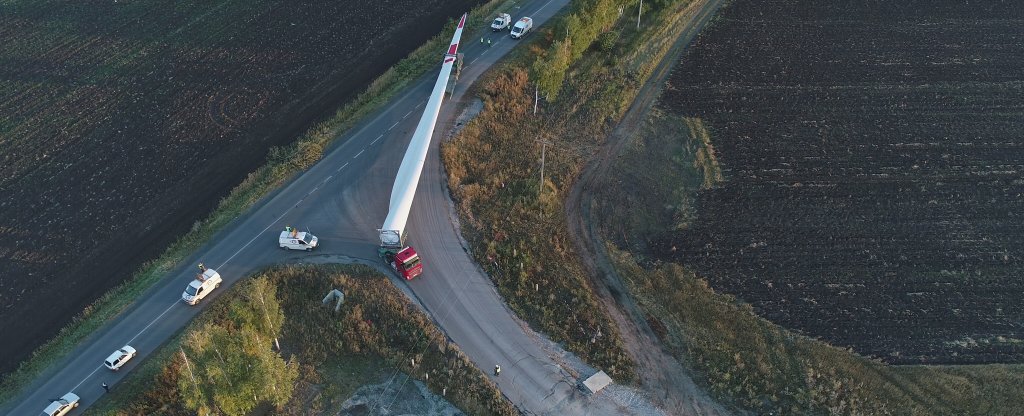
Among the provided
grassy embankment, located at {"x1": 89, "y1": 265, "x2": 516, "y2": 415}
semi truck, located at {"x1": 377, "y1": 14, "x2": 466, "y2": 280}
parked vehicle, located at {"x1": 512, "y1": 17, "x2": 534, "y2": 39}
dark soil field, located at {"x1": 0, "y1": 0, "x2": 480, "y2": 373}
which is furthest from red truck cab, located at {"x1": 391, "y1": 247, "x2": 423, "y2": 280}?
parked vehicle, located at {"x1": 512, "y1": 17, "x2": 534, "y2": 39}

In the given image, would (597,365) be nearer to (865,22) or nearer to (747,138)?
(747,138)

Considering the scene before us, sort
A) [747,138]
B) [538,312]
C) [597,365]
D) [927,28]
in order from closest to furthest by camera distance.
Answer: [597,365] < [538,312] < [747,138] < [927,28]

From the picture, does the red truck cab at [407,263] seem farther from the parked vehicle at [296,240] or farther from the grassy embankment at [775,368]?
the grassy embankment at [775,368]

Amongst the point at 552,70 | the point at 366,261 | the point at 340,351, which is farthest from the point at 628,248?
the point at 340,351

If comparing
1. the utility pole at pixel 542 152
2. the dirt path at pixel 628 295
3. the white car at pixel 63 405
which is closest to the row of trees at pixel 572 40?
the utility pole at pixel 542 152

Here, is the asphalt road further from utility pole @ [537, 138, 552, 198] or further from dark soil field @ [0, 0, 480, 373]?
utility pole @ [537, 138, 552, 198]

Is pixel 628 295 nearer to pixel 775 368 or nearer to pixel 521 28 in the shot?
pixel 775 368

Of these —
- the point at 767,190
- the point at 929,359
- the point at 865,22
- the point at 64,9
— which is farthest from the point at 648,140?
the point at 64,9
